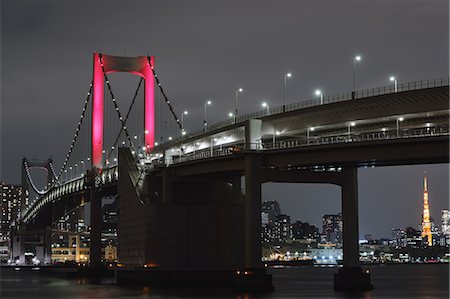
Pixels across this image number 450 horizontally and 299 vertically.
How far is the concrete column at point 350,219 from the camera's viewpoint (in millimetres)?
68812

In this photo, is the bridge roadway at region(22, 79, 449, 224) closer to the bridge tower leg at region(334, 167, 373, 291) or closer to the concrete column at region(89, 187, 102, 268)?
the bridge tower leg at region(334, 167, 373, 291)

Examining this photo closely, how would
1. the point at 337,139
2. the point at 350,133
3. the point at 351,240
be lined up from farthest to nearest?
1. the point at 351,240
2. the point at 337,139
3. the point at 350,133

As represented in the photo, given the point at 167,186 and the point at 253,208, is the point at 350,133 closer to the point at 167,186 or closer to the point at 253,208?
the point at 253,208

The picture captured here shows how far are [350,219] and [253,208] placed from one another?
8.43 metres

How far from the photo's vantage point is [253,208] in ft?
217

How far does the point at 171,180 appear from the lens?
268 feet

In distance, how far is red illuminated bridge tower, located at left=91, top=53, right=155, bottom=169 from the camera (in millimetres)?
102625

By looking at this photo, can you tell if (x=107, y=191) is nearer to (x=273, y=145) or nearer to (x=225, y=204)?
(x=225, y=204)

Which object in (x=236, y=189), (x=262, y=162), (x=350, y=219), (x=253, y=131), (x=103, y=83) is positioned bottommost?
(x=350, y=219)

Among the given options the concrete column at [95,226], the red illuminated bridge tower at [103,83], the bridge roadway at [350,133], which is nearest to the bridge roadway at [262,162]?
the bridge roadway at [350,133]

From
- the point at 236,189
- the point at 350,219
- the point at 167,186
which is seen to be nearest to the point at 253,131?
the point at 350,219

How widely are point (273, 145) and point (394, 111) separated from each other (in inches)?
513

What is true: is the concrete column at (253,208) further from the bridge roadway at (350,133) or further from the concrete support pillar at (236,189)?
the concrete support pillar at (236,189)

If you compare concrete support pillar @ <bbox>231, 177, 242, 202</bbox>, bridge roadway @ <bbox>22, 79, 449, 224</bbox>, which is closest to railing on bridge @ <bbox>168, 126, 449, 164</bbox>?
bridge roadway @ <bbox>22, 79, 449, 224</bbox>
